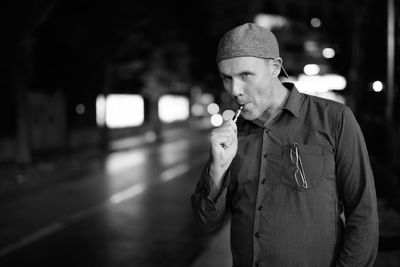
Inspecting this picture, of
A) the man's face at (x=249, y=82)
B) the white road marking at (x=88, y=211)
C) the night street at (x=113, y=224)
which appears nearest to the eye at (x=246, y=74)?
the man's face at (x=249, y=82)

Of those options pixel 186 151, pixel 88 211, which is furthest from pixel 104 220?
pixel 186 151

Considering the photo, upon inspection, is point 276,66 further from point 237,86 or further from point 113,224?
point 113,224

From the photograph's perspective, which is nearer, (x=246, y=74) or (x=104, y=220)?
(x=246, y=74)

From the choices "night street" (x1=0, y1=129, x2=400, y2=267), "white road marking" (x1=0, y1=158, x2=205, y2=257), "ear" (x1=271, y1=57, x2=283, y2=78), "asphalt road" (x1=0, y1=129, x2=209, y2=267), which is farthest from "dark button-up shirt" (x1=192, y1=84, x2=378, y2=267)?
"white road marking" (x1=0, y1=158, x2=205, y2=257)

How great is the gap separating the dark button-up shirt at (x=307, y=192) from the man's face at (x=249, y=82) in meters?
0.08

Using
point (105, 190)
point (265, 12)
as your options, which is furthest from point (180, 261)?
point (265, 12)

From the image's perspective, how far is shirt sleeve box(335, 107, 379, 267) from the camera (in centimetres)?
193

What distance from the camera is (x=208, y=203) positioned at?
2.18 meters

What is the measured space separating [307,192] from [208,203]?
424 mm

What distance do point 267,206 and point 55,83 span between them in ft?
71.3

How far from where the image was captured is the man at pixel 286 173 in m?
1.97

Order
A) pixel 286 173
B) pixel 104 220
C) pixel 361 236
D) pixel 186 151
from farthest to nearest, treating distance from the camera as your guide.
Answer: pixel 186 151 → pixel 104 220 → pixel 286 173 → pixel 361 236

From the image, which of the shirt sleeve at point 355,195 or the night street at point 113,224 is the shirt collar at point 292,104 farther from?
the night street at point 113,224

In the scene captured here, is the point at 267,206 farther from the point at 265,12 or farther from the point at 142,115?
the point at 265,12
